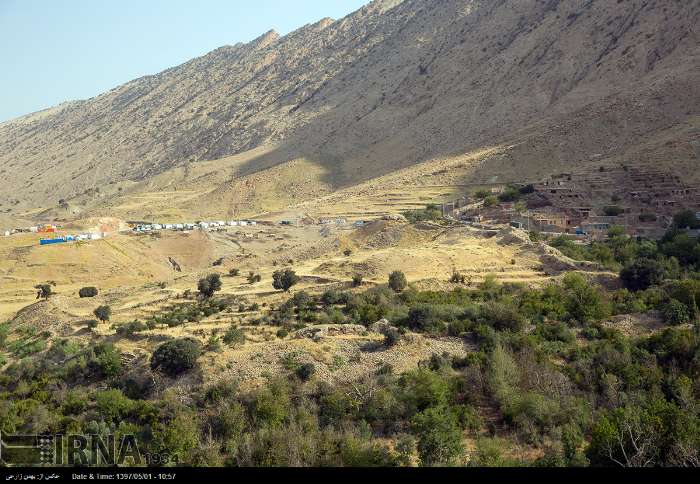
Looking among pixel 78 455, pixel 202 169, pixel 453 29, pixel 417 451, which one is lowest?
pixel 417 451

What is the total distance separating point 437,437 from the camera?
10.9 metres

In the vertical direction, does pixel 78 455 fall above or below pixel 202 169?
below

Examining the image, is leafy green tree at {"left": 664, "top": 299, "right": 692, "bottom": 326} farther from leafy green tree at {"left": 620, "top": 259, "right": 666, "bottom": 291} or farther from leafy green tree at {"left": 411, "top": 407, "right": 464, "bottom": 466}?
leafy green tree at {"left": 411, "top": 407, "right": 464, "bottom": 466}

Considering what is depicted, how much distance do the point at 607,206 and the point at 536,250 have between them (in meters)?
11.2

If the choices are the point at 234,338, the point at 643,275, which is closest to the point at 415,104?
the point at 643,275

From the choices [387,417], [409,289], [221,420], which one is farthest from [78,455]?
[409,289]

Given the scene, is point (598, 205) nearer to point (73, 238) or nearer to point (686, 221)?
point (686, 221)

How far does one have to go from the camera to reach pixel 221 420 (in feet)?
41.5

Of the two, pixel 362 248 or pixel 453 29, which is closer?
pixel 362 248

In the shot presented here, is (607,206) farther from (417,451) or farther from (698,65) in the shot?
Result: (417,451)

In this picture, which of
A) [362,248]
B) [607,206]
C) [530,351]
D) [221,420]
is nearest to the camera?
[221,420]

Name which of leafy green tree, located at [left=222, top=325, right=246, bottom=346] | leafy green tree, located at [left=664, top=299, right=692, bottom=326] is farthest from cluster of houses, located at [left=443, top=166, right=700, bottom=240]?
leafy green tree, located at [left=222, top=325, right=246, bottom=346]

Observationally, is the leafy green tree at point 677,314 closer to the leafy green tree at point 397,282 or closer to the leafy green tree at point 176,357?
the leafy green tree at point 397,282

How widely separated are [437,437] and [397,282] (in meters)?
11.4
